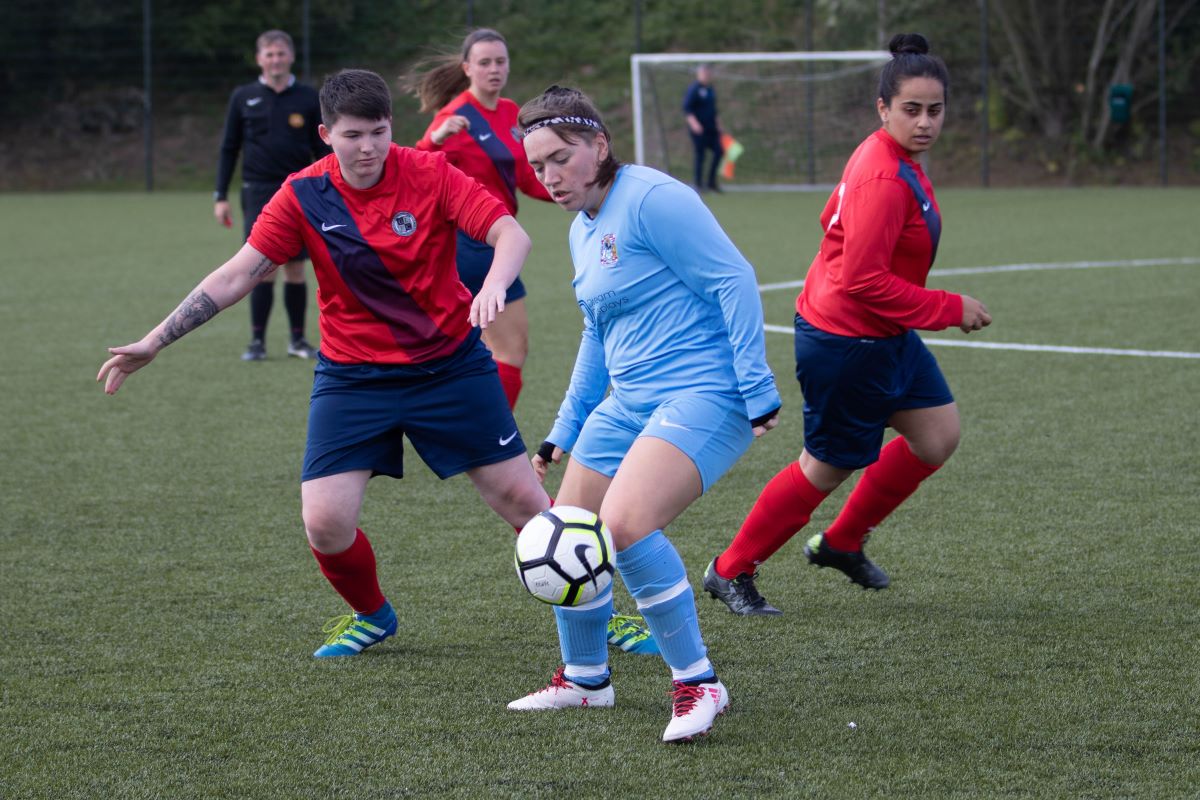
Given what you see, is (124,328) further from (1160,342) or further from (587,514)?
(587,514)

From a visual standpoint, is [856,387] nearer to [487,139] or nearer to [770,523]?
[770,523]

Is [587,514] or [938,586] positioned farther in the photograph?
[938,586]

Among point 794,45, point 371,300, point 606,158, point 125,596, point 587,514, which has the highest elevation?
point 794,45

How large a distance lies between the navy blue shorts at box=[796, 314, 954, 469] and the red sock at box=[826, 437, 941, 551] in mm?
153

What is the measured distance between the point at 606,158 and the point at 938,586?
6.68 feet

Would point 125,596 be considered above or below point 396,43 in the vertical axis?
below

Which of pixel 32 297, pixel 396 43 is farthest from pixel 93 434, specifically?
pixel 396 43

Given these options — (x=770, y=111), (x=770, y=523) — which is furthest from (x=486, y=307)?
(x=770, y=111)

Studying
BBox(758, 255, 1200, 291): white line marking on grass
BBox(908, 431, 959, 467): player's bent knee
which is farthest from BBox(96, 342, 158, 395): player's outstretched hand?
BBox(758, 255, 1200, 291): white line marking on grass

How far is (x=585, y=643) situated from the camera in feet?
12.9

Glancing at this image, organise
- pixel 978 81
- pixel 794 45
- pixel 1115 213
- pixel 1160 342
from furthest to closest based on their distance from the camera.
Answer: pixel 794 45
pixel 978 81
pixel 1115 213
pixel 1160 342

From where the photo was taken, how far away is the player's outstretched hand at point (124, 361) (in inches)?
153

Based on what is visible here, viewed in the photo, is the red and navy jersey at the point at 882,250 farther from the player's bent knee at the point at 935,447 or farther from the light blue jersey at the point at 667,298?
the light blue jersey at the point at 667,298

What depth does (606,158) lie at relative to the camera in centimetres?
390
